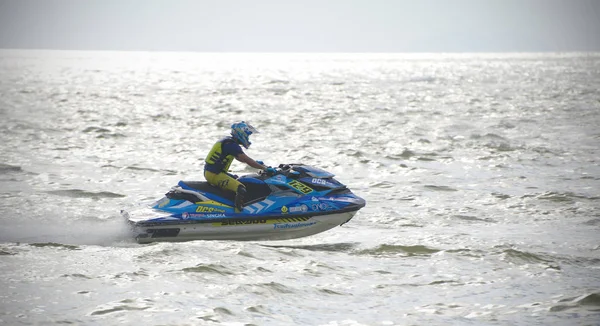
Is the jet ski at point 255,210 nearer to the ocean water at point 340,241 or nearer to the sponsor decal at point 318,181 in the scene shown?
the sponsor decal at point 318,181

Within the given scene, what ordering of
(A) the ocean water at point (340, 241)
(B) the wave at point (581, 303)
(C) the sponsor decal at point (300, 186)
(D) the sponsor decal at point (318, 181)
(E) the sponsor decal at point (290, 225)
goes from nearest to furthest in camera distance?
(A) the ocean water at point (340, 241) < (B) the wave at point (581, 303) < (E) the sponsor decal at point (290, 225) < (C) the sponsor decal at point (300, 186) < (D) the sponsor decal at point (318, 181)

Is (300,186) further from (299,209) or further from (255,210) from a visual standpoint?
(255,210)

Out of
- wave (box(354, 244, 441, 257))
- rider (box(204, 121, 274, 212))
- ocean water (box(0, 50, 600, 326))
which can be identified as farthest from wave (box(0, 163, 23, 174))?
wave (box(354, 244, 441, 257))

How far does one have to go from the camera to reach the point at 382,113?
45.0 metres

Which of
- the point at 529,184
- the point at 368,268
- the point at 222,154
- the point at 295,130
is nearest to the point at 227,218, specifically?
the point at 222,154

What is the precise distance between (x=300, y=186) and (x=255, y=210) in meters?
1.01

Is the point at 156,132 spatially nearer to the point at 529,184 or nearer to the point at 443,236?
the point at 529,184

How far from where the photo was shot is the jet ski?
13164 millimetres

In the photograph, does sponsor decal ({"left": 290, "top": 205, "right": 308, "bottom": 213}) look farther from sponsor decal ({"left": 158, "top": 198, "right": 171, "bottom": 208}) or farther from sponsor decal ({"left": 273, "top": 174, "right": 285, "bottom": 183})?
sponsor decal ({"left": 158, "top": 198, "right": 171, "bottom": 208})

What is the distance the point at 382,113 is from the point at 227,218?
107 feet

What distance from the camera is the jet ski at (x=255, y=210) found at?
43.2 feet

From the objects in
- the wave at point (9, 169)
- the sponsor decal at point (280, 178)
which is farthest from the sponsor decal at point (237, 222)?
the wave at point (9, 169)

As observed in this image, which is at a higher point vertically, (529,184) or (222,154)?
(222,154)

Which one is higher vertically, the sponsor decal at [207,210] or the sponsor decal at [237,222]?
the sponsor decal at [207,210]
